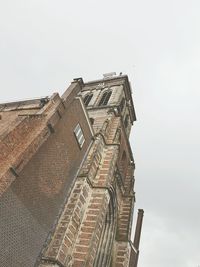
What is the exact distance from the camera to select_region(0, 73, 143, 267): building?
→ 35.6 ft

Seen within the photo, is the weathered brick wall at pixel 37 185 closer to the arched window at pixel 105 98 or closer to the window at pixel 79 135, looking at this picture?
the window at pixel 79 135

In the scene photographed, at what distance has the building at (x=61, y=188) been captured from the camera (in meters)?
10.9

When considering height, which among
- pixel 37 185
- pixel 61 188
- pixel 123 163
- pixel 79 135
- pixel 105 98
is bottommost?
pixel 37 185

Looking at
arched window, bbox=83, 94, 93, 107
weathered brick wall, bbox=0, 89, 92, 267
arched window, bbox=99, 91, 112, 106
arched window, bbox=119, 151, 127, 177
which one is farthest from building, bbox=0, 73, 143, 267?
arched window, bbox=83, 94, 93, 107

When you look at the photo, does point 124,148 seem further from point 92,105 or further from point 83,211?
point 83,211

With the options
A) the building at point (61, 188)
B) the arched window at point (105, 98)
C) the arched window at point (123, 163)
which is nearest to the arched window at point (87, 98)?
the arched window at point (105, 98)

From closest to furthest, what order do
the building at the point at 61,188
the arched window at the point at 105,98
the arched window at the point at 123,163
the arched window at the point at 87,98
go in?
the building at the point at 61,188
the arched window at the point at 123,163
the arched window at the point at 105,98
the arched window at the point at 87,98

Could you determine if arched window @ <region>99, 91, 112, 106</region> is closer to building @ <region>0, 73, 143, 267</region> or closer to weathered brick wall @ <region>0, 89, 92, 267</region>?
building @ <region>0, 73, 143, 267</region>

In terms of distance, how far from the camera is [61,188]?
13891 mm

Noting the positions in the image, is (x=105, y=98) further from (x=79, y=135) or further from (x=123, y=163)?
(x=79, y=135)

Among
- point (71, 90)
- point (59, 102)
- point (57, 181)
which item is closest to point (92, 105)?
point (71, 90)

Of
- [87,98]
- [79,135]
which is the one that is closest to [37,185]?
[79,135]

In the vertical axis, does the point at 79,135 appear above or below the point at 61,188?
above

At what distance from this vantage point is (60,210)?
542 inches
